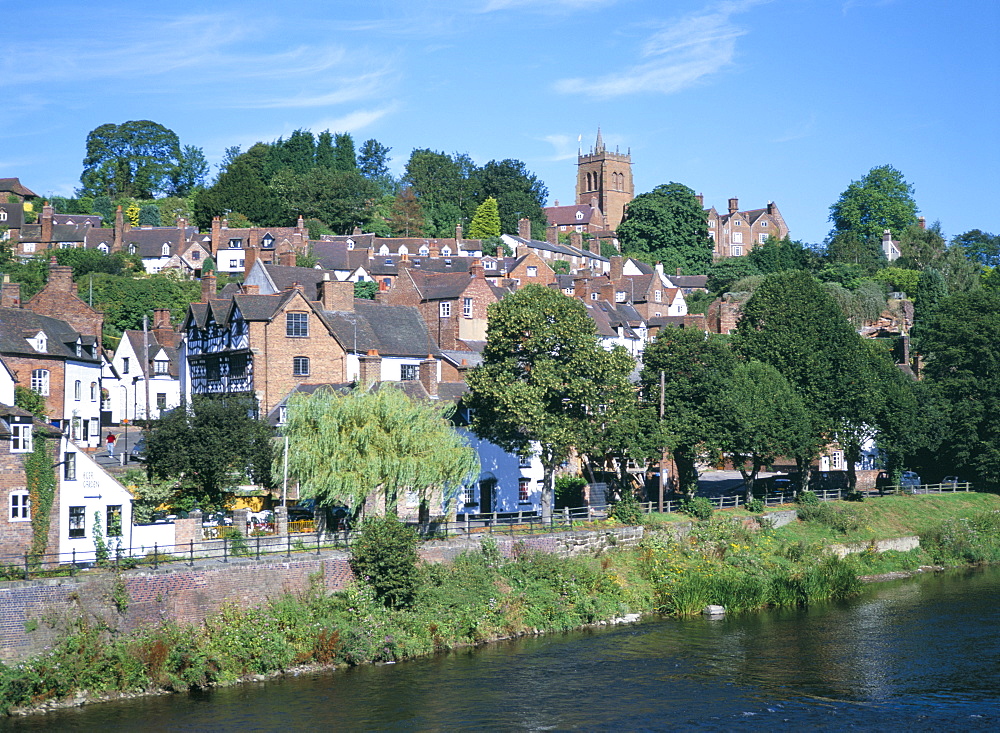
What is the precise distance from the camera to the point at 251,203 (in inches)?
4946

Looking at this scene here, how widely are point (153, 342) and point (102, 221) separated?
52.6 metres

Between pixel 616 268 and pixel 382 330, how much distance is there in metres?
63.6

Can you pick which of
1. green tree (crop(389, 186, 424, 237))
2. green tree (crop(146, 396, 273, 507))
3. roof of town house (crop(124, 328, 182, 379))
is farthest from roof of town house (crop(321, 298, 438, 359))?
green tree (crop(389, 186, 424, 237))

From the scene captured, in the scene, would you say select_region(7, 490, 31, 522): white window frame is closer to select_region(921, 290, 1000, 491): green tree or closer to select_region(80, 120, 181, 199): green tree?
select_region(921, 290, 1000, 491): green tree

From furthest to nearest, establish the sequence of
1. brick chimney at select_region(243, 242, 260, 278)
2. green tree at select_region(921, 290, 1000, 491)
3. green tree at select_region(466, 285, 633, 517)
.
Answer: brick chimney at select_region(243, 242, 260, 278) < green tree at select_region(921, 290, 1000, 491) < green tree at select_region(466, 285, 633, 517)

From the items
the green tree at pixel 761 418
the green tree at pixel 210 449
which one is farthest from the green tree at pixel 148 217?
the green tree at pixel 761 418

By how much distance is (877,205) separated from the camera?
148m

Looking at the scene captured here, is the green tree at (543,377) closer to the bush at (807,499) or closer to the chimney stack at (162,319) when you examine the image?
the bush at (807,499)

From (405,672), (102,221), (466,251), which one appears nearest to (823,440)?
(405,672)

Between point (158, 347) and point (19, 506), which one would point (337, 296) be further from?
point (19, 506)

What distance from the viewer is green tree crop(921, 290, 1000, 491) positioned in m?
67.4

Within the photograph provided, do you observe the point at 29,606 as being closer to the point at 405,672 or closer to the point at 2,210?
the point at 405,672

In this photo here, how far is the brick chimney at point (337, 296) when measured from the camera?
65500 mm

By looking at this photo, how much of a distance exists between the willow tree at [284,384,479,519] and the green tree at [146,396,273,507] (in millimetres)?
3642
